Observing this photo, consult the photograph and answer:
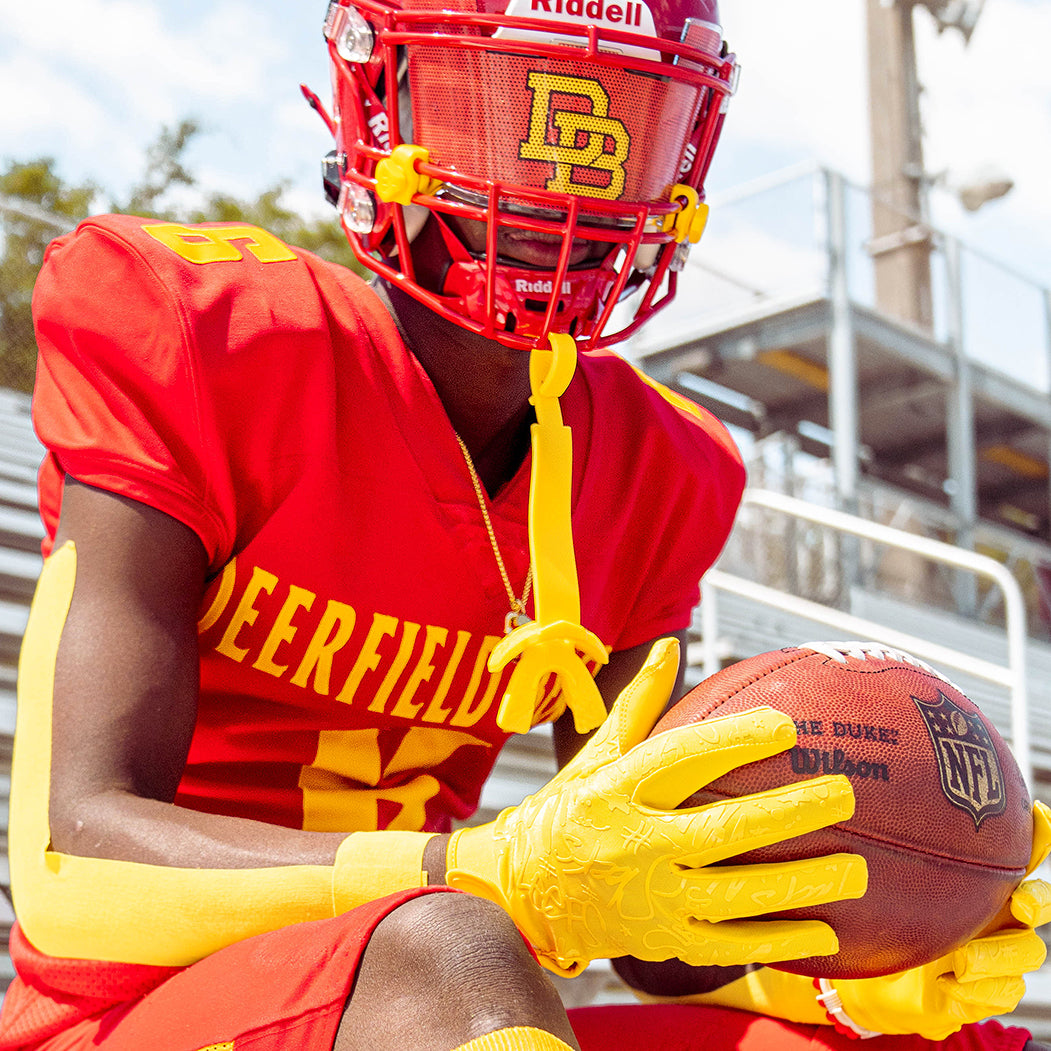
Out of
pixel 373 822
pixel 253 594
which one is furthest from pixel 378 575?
pixel 373 822

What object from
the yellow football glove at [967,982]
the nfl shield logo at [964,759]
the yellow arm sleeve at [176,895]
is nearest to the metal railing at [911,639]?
the yellow football glove at [967,982]

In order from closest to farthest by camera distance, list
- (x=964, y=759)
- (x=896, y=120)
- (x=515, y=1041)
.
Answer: (x=515, y=1041)
(x=964, y=759)
(x=896, y=120)

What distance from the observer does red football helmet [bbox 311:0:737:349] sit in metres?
1.29

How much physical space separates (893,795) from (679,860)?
7.3 inches

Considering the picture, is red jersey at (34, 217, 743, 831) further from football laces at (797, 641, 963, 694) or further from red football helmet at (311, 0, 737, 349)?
football laces at (797, 641, 963, 694)

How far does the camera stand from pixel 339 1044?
84 centimetres

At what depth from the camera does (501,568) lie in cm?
135

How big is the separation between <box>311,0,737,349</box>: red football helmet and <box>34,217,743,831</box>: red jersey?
11 centimetres

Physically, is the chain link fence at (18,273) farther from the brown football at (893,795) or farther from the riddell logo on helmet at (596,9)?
the brown football at (893,795)

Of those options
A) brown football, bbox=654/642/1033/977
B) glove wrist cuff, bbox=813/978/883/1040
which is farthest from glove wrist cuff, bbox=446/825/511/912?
glove wrist cuff, bbox=813/978/883/1040

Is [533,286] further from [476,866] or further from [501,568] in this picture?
[476,866]

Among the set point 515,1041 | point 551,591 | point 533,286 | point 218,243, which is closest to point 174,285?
point 218,243

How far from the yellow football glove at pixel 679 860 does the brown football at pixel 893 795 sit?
0.03m

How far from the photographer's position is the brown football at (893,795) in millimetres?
958
